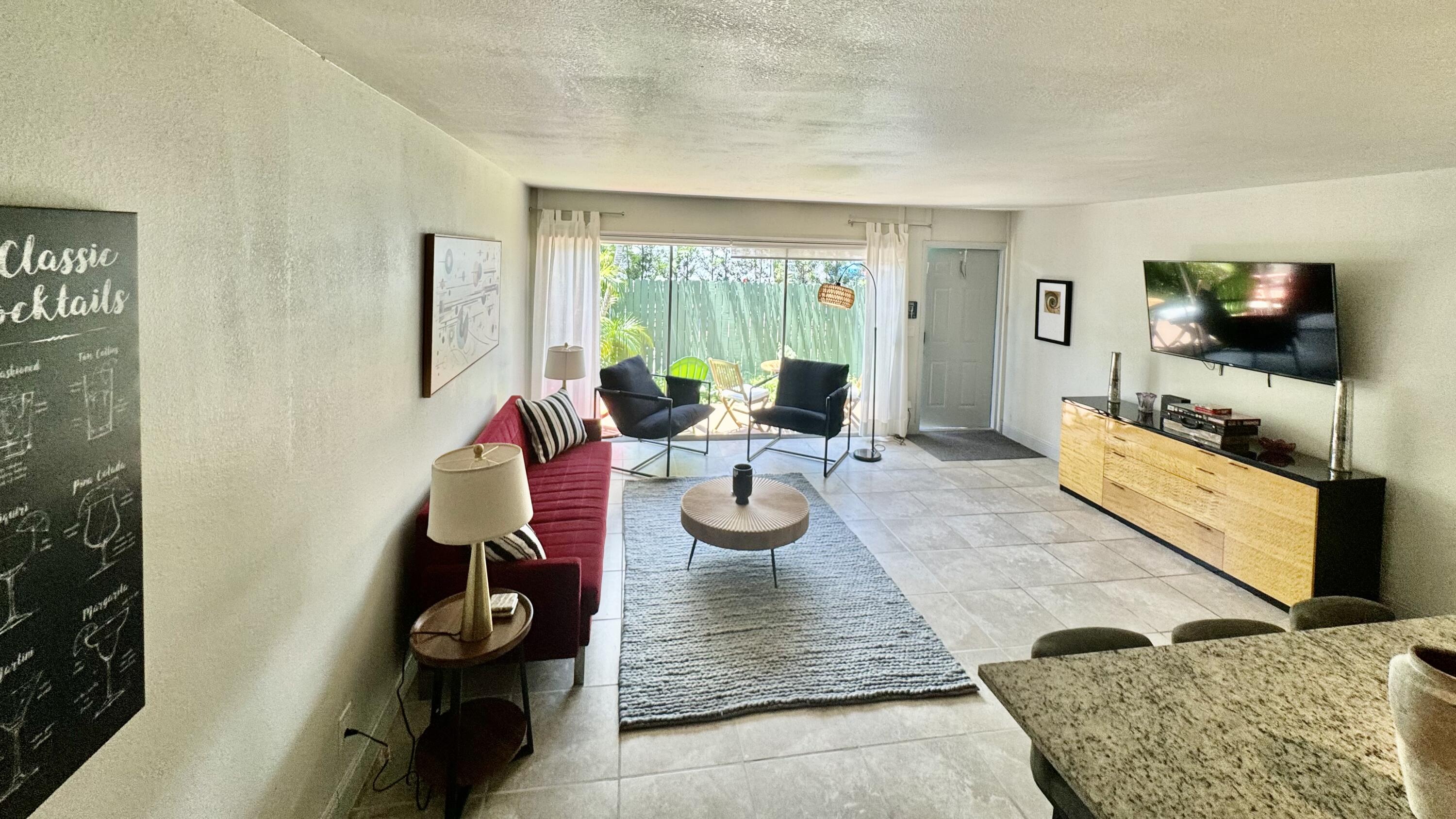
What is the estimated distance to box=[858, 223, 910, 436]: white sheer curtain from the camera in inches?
270

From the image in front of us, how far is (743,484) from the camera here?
3965 millimetres

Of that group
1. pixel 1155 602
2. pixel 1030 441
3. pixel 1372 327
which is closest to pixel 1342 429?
pixel 1372 327

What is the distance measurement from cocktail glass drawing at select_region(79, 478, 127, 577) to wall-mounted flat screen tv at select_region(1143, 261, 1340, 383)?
4838mm

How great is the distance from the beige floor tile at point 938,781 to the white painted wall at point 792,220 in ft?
16.3

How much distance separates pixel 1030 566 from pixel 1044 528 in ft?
2.42

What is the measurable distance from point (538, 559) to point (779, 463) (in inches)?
144

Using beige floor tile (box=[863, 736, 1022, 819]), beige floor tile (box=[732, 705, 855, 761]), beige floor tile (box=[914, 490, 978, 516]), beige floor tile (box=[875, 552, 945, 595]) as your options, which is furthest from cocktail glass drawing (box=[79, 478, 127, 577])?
beige floor tile (box=[914, 490, 978, 516])

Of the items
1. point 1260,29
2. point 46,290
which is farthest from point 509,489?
point 1260,29

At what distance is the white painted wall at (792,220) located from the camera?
6320 millimetres

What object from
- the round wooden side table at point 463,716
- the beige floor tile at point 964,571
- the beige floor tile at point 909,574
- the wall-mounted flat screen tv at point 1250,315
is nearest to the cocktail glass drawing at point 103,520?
the round wooden side table at point 463,716

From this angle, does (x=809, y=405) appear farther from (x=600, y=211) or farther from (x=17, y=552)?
(x=17, y=552)

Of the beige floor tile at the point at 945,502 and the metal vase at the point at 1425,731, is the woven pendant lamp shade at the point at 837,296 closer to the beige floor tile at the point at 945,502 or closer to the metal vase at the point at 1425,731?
the beige floor tile at the point at 945,502

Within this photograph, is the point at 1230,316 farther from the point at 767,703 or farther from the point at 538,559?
the point at 538,559

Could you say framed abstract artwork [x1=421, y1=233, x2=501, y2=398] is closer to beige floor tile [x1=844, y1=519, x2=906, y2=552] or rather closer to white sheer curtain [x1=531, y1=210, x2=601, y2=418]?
white sheer curtain [x1=531, y1=210, x2=601, y2=418]
